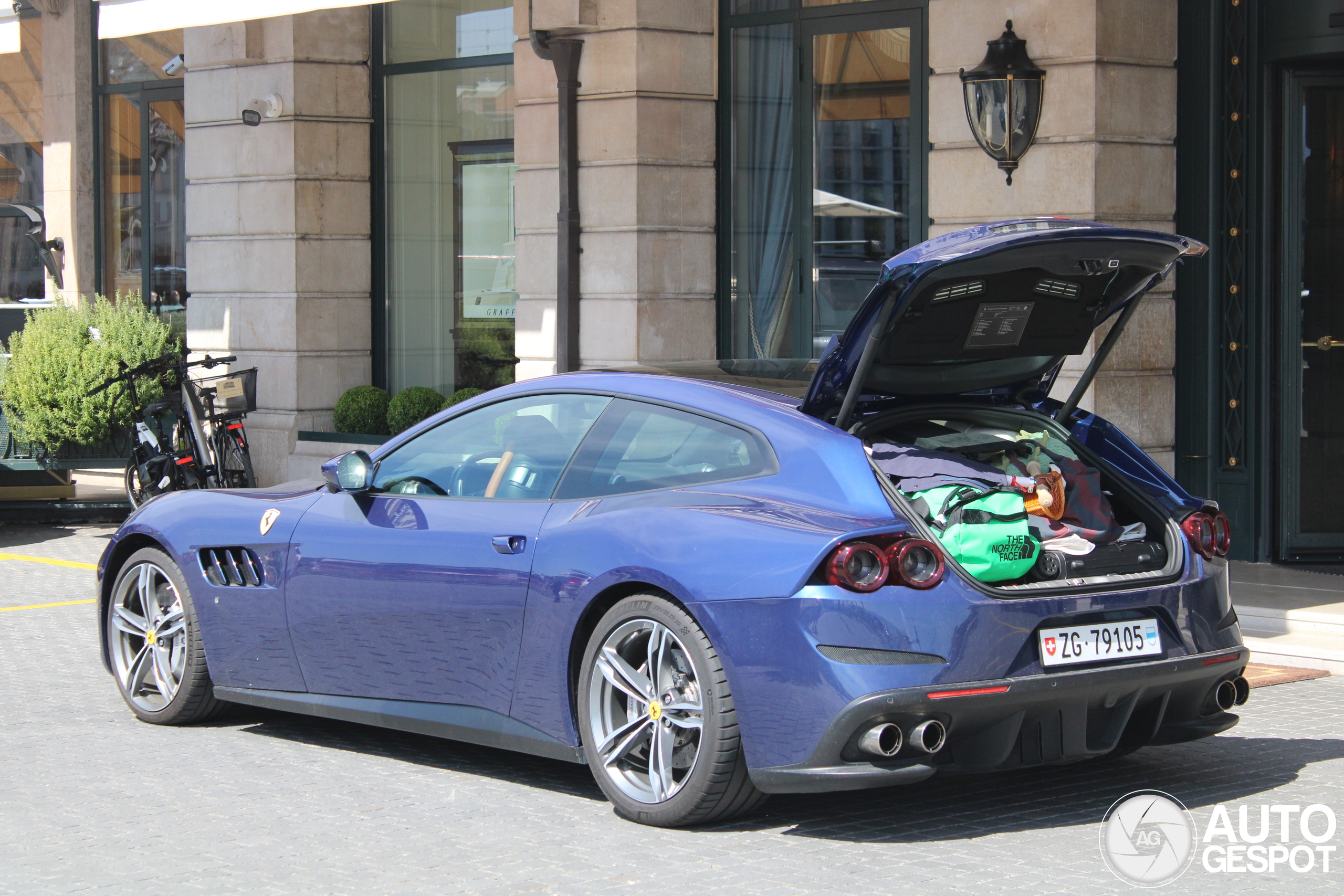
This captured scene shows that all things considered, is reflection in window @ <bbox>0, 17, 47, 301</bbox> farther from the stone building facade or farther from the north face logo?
the north face logo

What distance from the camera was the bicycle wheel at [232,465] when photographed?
14.0 meters

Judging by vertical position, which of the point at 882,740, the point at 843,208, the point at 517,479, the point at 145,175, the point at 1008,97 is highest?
the point at 145,175

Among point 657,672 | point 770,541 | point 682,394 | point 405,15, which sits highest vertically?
→ point 405,15

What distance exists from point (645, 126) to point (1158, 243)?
307 inches

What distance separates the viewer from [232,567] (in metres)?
6.76

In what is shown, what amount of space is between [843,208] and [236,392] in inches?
207

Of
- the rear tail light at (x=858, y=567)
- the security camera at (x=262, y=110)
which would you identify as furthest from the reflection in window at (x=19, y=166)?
the rear tail light at (x=858, y=567)

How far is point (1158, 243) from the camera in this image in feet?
18.9

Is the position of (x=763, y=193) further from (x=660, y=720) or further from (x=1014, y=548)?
(x=660, y=720)

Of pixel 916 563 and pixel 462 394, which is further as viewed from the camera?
pixel 462 394

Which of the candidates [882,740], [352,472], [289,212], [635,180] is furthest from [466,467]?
[289,212]

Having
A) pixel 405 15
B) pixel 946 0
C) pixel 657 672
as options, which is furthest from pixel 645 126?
pixel 657 672

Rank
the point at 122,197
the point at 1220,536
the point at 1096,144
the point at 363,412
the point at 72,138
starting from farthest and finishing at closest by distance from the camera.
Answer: the point at 72,138 → the point at 122,197 → the point at 363,412 → the point at 1096,144 → the point at 1220,536

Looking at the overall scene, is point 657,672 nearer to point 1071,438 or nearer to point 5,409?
point 1071,438
